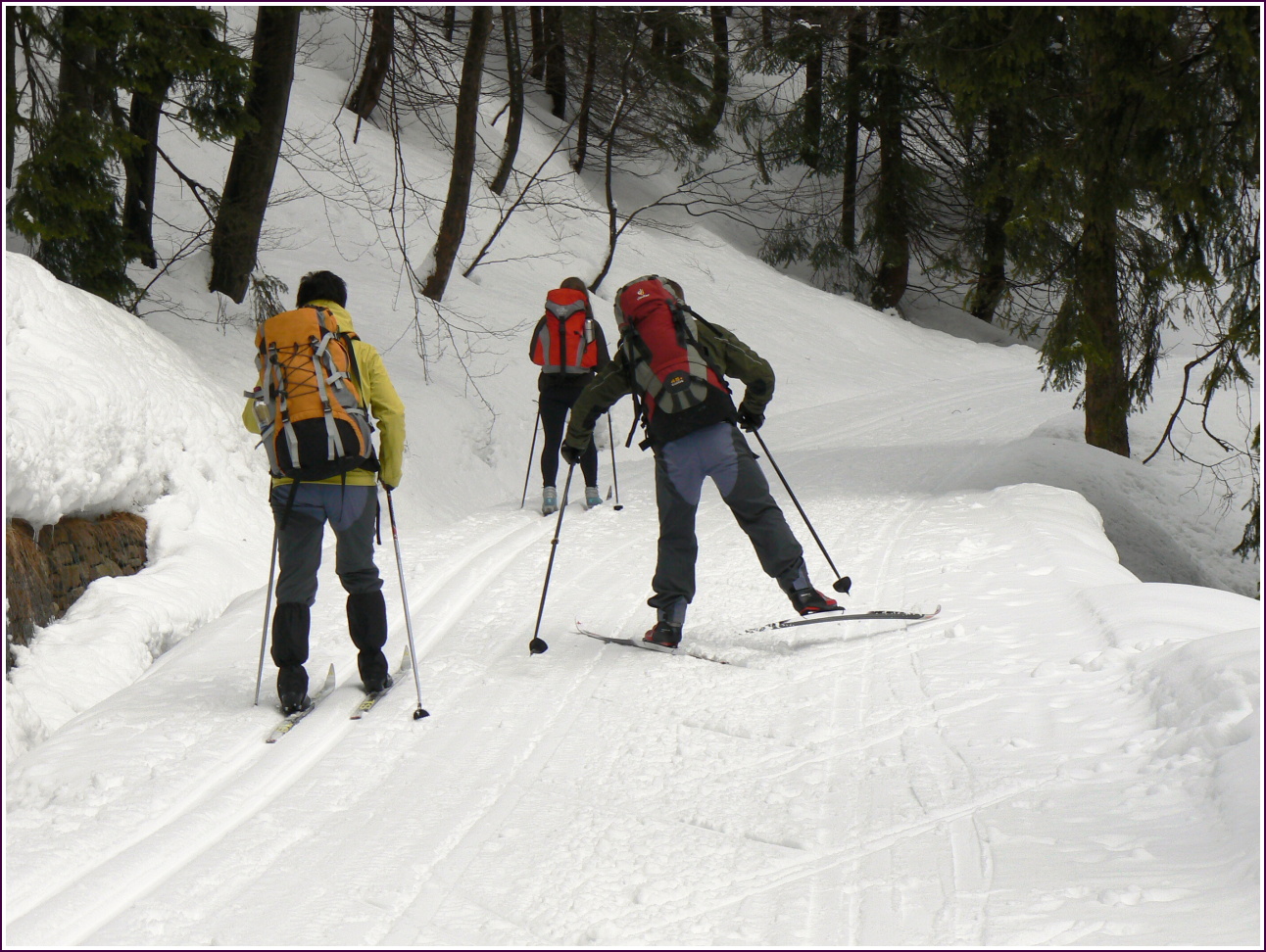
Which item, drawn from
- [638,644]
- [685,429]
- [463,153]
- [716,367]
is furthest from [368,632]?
[463,153]

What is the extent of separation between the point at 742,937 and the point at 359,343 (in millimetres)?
3292

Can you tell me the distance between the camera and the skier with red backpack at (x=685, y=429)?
A: 218 inches

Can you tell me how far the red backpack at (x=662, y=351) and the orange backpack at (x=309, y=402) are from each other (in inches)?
59.7

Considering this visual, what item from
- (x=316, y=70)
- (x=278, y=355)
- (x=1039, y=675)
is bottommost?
(x=1039, y=675)

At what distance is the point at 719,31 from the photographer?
28.2 meters

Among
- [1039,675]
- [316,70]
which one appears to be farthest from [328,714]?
[316,70]

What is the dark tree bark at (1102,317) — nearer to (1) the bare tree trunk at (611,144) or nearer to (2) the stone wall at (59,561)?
(2) the stone wall at (59,561)

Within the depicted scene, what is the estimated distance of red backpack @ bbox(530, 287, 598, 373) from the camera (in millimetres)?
8906

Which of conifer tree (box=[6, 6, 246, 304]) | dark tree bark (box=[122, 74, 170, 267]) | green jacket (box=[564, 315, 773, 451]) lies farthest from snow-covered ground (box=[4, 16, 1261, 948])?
dark tree bark (box=[122, 74, 170, 267])

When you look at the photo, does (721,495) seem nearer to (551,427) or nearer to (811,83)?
(551,427)

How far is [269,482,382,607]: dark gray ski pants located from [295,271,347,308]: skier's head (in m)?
0.94

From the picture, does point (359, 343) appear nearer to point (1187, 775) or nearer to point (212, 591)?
point (212, 591)

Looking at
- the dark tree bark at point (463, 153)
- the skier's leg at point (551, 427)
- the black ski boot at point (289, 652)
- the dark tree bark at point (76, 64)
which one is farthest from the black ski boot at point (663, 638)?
the dark tree bark at point (463, 153)

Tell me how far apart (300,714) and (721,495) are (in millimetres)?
2396
